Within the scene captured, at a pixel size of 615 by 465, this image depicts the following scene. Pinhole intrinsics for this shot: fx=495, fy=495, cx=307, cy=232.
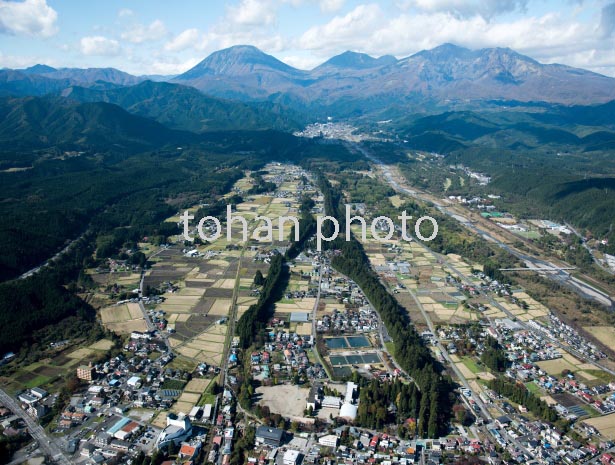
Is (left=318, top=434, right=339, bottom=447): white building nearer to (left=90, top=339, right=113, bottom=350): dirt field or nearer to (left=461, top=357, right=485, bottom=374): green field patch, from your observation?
(left=461, top=357, right=485, bottom=374): green field patch

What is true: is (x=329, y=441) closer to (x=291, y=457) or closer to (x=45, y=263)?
(x=291, y=457)

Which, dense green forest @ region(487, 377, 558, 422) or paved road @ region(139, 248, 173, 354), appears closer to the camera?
dense green forest @ region(487, 377, 558, 422)

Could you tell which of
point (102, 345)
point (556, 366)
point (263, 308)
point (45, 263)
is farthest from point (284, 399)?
point (45, 263)

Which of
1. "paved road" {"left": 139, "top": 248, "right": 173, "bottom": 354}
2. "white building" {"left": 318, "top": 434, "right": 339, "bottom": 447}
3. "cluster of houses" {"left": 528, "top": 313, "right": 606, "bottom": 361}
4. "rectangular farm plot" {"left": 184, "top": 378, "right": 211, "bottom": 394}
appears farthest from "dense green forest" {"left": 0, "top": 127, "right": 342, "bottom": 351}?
"cluster of houses" {"left": 528, "top": 313, "right": 606, "bottom": 361}

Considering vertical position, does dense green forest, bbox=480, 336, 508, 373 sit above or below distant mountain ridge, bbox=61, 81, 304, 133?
below

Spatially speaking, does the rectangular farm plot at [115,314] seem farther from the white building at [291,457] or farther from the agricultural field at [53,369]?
the white building at [291,457]

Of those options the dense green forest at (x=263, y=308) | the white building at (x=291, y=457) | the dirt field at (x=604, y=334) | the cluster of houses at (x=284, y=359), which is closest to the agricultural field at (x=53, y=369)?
the dense green forest at (x=263, y=308)

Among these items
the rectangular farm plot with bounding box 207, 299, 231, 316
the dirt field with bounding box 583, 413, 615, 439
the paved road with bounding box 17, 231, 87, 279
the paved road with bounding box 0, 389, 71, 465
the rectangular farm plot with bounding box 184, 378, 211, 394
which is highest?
the paved road with bounding box 17, 231, 87, 279
